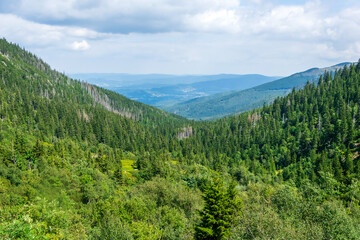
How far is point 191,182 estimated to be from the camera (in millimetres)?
94062

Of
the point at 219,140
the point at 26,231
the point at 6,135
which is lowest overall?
the point at 219,140

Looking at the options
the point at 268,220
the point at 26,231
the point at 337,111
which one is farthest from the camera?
the point at 337,111

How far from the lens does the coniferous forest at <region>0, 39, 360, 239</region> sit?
3409 centimetres

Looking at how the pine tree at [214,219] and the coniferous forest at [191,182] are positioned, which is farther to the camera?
the pine tree at [214,219]

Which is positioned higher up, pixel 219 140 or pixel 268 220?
pixel 268 220

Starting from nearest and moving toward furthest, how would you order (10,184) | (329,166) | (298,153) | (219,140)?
1. (10,184)
2. (329,166)
3. (298,153)
4. (219,140)

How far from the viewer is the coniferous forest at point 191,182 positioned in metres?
34.1

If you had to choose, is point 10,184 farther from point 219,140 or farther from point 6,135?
point 219,140

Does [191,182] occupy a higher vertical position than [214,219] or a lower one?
lower

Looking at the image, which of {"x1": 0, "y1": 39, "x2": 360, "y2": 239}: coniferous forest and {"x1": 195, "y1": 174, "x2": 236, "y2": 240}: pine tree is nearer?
{"x1": 0, "y1": 39, "x2": 360, "y2": 239}: coniferous forest

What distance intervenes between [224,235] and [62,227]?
2312 centimetres

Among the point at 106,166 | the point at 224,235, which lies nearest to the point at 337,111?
the point at 106,166

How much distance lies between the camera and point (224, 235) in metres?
35.5

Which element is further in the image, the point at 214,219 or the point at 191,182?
the point at 191,182
